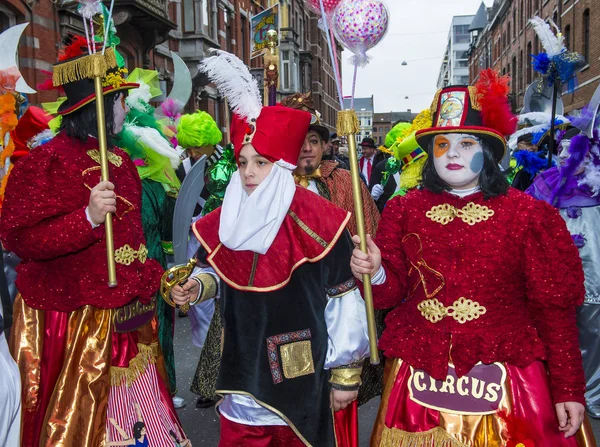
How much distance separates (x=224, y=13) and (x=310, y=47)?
29.1 metres

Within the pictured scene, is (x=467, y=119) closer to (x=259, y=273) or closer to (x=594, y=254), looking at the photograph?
(x=259, y=273)

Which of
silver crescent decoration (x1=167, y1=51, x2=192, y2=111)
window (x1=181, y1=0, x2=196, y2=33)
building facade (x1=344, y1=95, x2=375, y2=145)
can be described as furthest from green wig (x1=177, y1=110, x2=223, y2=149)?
building facade (x1=344, y1=95, x2=375, y2=145)

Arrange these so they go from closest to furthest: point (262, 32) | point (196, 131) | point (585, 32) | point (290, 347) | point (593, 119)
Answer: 1. point (290, 347)
2. point (593, 119)
3. point (196, 131)
4. point (262, 32)
5. point (585, 32)

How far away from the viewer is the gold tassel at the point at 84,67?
2.69m

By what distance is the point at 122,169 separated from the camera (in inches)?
128

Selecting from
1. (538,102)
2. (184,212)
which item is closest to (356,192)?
(184,212)

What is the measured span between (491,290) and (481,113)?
2.41 feet

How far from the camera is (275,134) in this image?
101 inches

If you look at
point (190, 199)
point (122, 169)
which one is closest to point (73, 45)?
point (122, 169)

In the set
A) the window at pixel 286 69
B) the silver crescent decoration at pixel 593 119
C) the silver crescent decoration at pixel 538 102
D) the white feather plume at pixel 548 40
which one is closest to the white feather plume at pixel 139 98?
the silver crescent decoration at pixel 593 119

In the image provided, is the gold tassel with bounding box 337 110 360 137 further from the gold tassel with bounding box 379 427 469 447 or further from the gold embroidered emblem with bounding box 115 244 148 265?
the gold embroidered emblem with bounding box 115 244 148 265

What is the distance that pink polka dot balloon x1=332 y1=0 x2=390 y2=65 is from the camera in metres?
2.36

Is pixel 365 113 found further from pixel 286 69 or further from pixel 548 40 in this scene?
pixel 548 40

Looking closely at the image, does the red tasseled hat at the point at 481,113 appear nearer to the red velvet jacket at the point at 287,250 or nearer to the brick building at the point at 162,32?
the red velvet jacket at the point at 287,250
